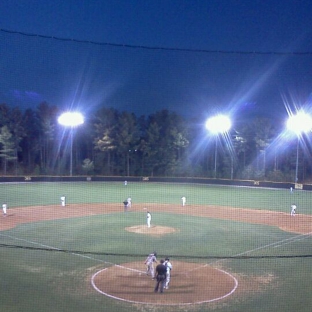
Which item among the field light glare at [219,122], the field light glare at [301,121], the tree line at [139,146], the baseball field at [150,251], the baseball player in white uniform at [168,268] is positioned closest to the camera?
the baseball field at [150,251]

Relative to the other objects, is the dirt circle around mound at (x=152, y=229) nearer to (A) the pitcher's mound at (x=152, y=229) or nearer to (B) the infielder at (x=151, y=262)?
(A) the pitcher's mound at (x=152, y=229)

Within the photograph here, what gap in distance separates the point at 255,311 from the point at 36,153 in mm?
39246

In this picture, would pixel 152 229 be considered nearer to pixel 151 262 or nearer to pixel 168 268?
pixel 151 262

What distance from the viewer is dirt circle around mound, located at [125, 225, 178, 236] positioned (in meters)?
16.0

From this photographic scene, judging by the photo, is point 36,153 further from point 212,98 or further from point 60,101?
point 212,98

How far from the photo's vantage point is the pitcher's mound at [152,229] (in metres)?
16.0

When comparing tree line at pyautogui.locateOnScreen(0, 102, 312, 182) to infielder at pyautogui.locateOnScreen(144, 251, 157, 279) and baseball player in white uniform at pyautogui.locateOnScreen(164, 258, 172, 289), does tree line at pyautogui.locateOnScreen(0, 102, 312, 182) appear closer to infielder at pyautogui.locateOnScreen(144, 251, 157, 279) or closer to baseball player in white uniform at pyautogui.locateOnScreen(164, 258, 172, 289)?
infielder at pyautogui.locateOnScreen(144, 251, 157, 279)

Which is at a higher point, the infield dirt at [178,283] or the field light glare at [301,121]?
the field light glare at [301,121]

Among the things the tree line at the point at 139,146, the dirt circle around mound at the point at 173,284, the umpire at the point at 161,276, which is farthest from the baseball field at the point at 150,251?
the tree line at the point at 139,146

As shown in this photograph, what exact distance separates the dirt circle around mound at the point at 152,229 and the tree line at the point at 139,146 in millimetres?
23272

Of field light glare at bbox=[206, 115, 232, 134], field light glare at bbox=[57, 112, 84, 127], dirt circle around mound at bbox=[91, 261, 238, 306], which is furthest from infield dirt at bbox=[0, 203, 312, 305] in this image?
field light glare at bbox=[206, 115, 232, 134]

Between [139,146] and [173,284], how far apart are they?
33468 millimetres

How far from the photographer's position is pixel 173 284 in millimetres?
9680

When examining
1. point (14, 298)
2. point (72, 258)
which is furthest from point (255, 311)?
point (72, 258)
